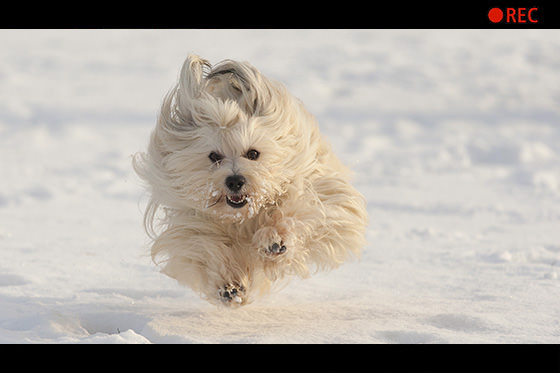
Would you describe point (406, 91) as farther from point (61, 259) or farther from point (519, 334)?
point (519, 334)

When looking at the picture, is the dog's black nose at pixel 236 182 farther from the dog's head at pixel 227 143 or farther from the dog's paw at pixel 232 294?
the dog's paw at pixel 232 294

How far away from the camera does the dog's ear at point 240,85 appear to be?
149 inches

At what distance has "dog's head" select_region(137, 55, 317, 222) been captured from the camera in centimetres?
359
